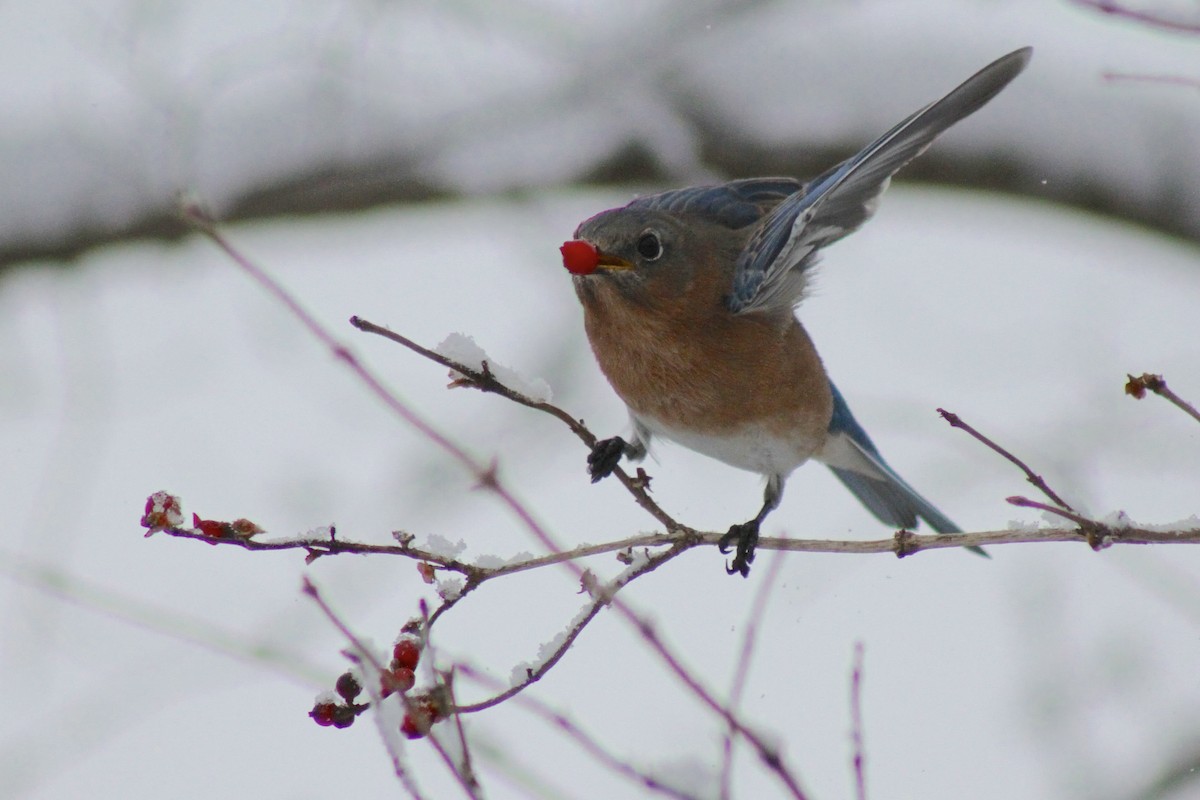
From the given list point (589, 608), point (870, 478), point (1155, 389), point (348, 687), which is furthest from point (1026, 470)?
point (870, 478)

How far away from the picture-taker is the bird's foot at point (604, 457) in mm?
3482

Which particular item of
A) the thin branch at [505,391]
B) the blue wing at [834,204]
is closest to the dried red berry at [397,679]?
the thin branch at [505,391]

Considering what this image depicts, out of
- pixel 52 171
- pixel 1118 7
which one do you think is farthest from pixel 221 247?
pixel 52 171

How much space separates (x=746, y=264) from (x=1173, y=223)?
3131 millimetres

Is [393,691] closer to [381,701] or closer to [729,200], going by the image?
[381,701]

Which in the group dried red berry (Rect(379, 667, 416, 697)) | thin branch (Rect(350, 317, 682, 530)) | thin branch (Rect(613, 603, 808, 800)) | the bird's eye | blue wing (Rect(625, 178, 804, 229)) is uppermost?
blue wing (Rect(625, 178, 804, 229))

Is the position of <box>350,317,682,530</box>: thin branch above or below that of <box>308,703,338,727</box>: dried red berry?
above

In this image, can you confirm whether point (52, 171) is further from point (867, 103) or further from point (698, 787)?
point (698, 787)

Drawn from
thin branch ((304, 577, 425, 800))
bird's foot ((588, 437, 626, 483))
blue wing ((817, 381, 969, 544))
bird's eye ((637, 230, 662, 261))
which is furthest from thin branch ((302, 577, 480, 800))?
blue wing ((817, 381, 969, 544))

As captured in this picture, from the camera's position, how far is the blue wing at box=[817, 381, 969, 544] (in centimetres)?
444

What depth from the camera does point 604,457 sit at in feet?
11.5

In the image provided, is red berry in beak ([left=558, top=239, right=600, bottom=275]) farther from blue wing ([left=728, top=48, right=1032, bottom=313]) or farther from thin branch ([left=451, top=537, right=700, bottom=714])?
thin branch ([left=451, top=537, right=700, bottom=714])

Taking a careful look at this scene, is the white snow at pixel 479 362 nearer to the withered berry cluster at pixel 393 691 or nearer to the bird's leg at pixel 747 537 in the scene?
the withered berry cluster at pixel 393 691

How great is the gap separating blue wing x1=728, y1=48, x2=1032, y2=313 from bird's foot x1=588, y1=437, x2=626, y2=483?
0.50 meters
